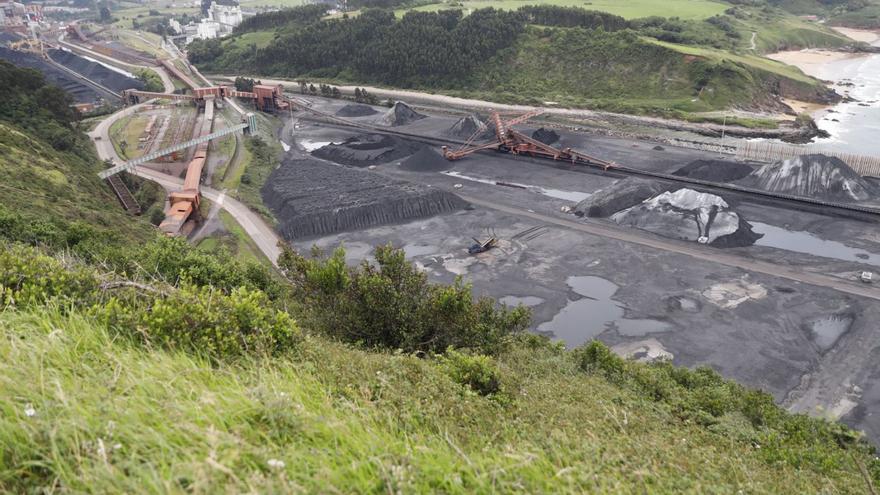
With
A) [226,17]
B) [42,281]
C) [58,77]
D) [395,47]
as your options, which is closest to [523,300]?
[42,281]

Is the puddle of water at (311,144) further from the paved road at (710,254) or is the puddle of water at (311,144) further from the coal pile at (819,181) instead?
the coal pile at (819,181)

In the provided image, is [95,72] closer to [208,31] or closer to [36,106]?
[208,31]

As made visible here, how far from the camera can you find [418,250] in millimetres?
42750

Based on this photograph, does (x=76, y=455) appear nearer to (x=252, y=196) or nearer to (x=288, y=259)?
(x=288, y=259)

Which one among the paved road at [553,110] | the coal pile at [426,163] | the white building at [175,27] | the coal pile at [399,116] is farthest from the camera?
the white building at [175,27]

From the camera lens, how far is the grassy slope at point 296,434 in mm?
6809

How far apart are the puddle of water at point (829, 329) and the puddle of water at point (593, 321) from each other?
24.9ft

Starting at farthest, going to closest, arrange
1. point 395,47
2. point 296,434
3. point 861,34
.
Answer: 1. point 861,34
2. point 395,47
3. point 296,434

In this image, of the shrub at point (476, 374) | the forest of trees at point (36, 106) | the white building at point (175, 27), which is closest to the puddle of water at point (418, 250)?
the shrub at point (476, 374)

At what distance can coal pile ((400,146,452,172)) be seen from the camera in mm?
60969

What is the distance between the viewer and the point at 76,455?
6.60 m

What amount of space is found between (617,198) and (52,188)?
4199 centimetres

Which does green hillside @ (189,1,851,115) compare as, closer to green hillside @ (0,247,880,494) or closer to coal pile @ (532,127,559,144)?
coal pile @ (532,127,559,144)

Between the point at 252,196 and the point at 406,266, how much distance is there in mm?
36363
